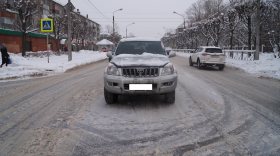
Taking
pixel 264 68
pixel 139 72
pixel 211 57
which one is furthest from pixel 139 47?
pixel 211 57

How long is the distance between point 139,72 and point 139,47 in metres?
1.98

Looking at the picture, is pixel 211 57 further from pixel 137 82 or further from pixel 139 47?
pixel 137 82

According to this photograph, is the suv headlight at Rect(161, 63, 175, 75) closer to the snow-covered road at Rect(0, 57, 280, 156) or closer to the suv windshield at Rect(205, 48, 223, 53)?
the snow-covered road at Rect(0, 57, 280, 156)

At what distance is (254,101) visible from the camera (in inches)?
310

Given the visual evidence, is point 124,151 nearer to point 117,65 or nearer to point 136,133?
point 136,133

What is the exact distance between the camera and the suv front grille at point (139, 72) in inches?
268

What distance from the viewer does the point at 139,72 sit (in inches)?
269

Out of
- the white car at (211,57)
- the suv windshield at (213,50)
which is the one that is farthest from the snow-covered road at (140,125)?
the suv windshield at (213,50)

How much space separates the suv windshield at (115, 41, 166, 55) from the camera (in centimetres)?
852

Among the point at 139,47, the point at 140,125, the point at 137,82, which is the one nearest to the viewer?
the point at 140,125

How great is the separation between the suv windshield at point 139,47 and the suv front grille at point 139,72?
5.33 feet

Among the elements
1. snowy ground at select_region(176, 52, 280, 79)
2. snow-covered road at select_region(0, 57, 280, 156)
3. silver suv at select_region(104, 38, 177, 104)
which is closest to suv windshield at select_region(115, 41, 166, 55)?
silver suv at select_region(104, 38, 177, 104)

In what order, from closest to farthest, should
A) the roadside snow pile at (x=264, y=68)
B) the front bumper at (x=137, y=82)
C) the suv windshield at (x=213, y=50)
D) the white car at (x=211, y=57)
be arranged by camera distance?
the front bumper at (x=137, y=82) < the roadside snow pile at (x=264, y=68) < the white car at (x=211, y=57) < the suv windshield at (x=213, y=50)

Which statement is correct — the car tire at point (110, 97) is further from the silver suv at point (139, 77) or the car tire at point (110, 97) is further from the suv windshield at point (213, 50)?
the suv windshield at point (213, 50)
